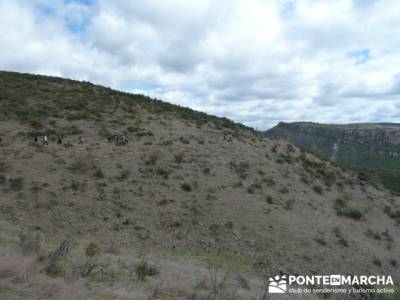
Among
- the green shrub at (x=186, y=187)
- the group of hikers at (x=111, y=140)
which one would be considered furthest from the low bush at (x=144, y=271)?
the group of hikers at (x=111, y=140)

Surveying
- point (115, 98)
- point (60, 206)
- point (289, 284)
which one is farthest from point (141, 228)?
point (115, 98)

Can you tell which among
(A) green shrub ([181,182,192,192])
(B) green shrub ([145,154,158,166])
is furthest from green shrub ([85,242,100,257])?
(B) green shrub ([145,154,158,166])

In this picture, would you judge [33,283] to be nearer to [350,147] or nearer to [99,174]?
[99,174]

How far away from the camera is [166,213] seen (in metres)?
15.2

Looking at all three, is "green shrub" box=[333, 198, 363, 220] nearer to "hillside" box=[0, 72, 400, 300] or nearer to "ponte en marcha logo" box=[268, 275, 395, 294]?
"hillside" box=[0, 72, 400, 300]

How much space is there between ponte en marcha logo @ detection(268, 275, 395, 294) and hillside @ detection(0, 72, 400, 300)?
370 mm

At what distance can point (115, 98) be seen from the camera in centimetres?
3256

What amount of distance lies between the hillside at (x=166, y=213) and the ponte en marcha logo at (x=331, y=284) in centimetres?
37

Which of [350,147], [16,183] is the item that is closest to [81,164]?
[16,183]

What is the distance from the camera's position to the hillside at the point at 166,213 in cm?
898

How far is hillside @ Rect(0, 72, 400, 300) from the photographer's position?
8.98 metres

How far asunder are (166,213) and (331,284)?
6.74m

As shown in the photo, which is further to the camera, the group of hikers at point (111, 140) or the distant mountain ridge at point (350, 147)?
the distant mountain ridge at point (350, 147)

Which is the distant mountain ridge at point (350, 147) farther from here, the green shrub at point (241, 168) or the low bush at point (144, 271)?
the low bush at point (144, 271)
